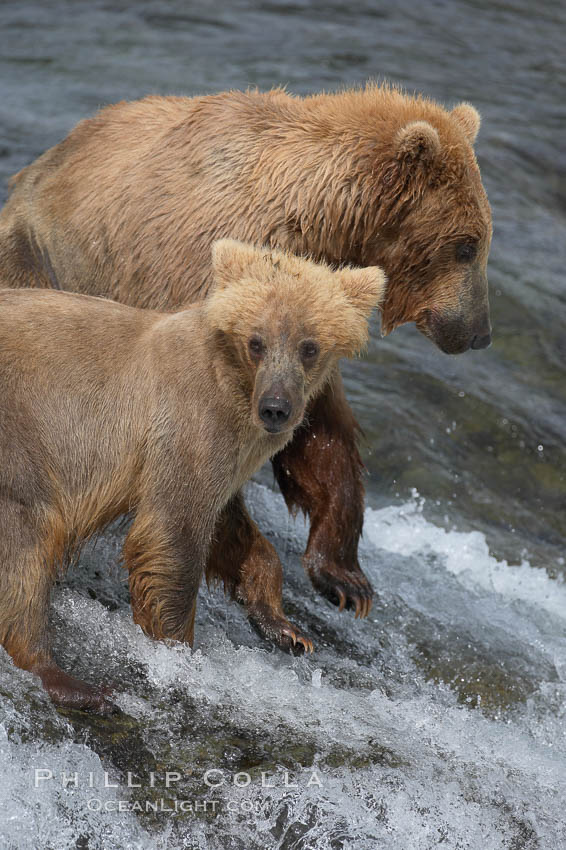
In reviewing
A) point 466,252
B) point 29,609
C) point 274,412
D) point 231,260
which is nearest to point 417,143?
point 466,252

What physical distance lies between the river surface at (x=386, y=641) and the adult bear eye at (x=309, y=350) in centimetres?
156

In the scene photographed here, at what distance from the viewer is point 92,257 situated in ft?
22.6

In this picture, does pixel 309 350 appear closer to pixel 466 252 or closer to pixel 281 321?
pixel 281 321

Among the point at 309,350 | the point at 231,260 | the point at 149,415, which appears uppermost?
the point at 231,260

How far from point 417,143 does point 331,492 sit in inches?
84.0

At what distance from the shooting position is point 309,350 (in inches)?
199

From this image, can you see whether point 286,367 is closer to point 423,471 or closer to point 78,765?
→ point 78,765

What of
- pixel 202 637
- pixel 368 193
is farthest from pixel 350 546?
pixel 368 193

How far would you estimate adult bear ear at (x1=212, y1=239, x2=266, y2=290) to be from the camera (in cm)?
517

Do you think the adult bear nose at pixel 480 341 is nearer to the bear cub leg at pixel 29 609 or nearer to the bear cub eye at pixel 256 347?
the bear cub eye at pixel 256 347

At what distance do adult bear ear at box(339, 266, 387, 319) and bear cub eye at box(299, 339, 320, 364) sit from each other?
32 cm

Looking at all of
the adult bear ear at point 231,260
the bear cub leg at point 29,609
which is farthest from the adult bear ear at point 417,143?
the bear cub leg at point 29,609

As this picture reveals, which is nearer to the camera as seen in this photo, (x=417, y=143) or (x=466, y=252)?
(x=417, y=143)

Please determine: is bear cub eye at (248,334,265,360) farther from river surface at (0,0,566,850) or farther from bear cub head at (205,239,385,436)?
river surface at (0,0,566,850)
